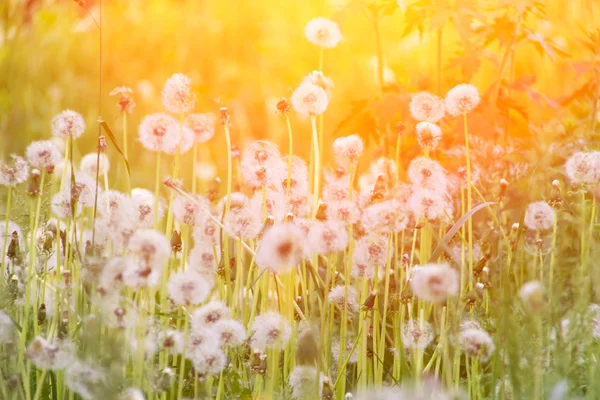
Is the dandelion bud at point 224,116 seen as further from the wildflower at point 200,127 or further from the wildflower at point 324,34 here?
the wildflower at point 324,34

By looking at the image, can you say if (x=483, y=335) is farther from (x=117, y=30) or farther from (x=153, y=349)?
(x=117, y=30)

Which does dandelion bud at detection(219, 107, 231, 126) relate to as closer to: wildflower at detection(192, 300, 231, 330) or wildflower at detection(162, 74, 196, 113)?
wildflower at detection(162, 74, 196, 113)

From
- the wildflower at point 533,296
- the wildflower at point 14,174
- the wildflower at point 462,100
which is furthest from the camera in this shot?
the wildflower at point 462,100

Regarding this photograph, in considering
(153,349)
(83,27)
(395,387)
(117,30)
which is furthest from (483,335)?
(117,30)

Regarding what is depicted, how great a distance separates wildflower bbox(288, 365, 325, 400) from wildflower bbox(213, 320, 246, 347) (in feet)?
0.38

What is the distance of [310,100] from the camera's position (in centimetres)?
149

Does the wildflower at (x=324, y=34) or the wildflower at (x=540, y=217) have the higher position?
the wildflower at (x=324, y=34)

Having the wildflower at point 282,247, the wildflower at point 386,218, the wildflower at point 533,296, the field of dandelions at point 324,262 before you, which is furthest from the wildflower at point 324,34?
the wildflower at point 533,296

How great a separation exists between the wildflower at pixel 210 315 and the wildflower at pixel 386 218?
0.30 metres

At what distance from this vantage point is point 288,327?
1382mm

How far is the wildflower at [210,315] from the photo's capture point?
1.26 m

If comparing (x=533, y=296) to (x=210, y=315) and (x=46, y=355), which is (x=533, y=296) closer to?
(x=210, y=315)

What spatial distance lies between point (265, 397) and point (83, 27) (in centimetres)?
404

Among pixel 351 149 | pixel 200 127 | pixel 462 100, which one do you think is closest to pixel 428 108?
pixel 462 100
